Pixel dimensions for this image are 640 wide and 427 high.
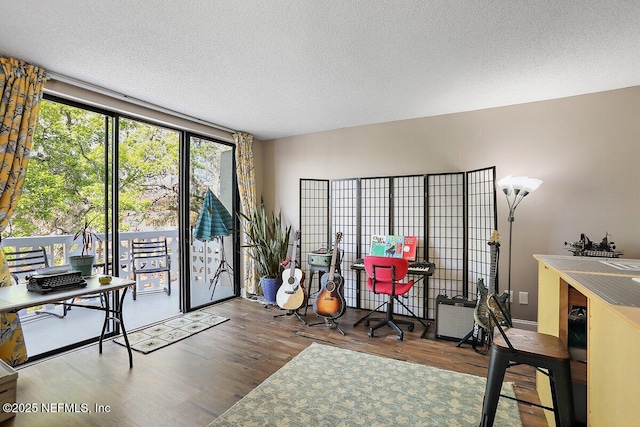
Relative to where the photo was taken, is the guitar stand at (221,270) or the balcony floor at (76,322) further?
the guitar stand at (221,270)

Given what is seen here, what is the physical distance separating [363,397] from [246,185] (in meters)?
3.28

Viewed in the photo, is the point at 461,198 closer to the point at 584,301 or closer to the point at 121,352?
the point at 584,301

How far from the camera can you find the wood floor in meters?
1.89

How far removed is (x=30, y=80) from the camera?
2.33 meters

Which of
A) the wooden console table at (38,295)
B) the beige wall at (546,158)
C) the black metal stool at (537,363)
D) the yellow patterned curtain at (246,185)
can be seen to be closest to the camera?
the black metal stool at (537,363)

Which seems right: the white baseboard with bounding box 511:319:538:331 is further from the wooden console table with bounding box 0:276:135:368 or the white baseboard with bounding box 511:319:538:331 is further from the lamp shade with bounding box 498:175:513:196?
the wooden console table with bounding box 0:276:135:368

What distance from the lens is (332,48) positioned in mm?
2141

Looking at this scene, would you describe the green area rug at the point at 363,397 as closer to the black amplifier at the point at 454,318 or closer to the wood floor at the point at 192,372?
the wood floor at the point at 192,372

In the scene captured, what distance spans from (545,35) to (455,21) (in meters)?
0.68

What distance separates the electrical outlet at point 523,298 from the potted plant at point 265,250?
2.85 metres

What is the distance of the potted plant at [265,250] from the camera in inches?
157

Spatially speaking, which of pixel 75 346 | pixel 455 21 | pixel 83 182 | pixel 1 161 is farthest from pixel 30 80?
pixel 455 21

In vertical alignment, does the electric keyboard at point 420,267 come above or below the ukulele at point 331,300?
above

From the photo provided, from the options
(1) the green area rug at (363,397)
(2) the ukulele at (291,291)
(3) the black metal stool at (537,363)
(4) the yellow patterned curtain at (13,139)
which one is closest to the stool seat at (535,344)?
(3) the black metal stool at (537,363)
